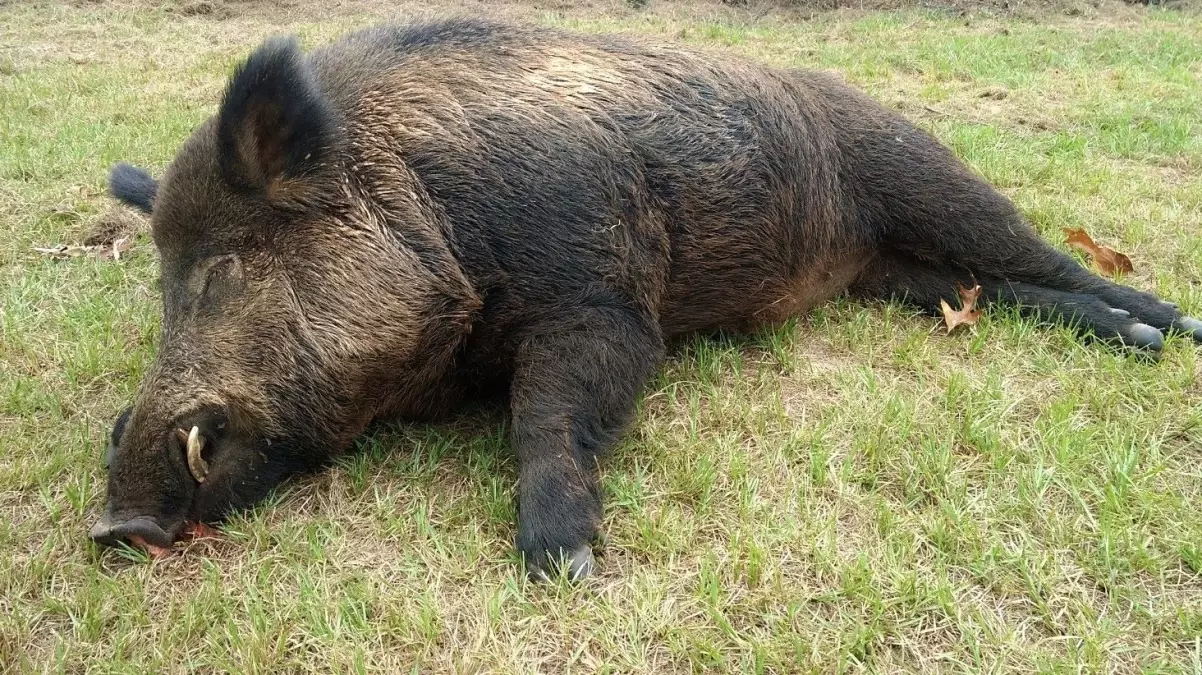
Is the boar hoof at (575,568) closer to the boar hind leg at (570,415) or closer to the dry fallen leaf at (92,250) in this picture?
the boar hind leg at (570,415)

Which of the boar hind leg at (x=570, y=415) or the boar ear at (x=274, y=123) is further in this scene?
the boar ear at (x=274, y=123)

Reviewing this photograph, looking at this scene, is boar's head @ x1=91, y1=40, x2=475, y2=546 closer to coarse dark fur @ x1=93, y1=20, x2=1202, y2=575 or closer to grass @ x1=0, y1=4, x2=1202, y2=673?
coarse dark fur @ x1=93, y1=20, x2=1202, y2=575

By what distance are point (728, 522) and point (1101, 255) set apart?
2.81 m

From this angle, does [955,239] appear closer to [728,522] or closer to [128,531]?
[728,522]

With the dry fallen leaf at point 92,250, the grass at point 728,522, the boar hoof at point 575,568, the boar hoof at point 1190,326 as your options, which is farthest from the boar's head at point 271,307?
the boar hoof at point 1190,326

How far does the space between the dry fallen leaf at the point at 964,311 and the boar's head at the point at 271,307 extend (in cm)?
215

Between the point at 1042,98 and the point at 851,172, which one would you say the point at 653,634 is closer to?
the point at 851,172

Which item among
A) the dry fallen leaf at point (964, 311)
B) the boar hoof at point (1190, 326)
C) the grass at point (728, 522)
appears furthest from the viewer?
the dry fallen leaf at point (964, 311)

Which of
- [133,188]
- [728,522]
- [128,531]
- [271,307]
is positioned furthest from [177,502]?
[728,522]

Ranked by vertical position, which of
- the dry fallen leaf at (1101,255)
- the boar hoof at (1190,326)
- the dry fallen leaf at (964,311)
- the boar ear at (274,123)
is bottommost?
the dry fallen leaf at (964,311)

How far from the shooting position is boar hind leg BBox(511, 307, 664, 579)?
2301 mm

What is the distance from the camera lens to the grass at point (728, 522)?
199 cm

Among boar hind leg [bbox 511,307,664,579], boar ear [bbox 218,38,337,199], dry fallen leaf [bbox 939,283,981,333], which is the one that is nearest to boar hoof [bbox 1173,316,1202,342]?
dry fallen leaf [bbox 939,283,981,333]

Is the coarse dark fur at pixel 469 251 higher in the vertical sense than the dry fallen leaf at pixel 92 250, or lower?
higher
